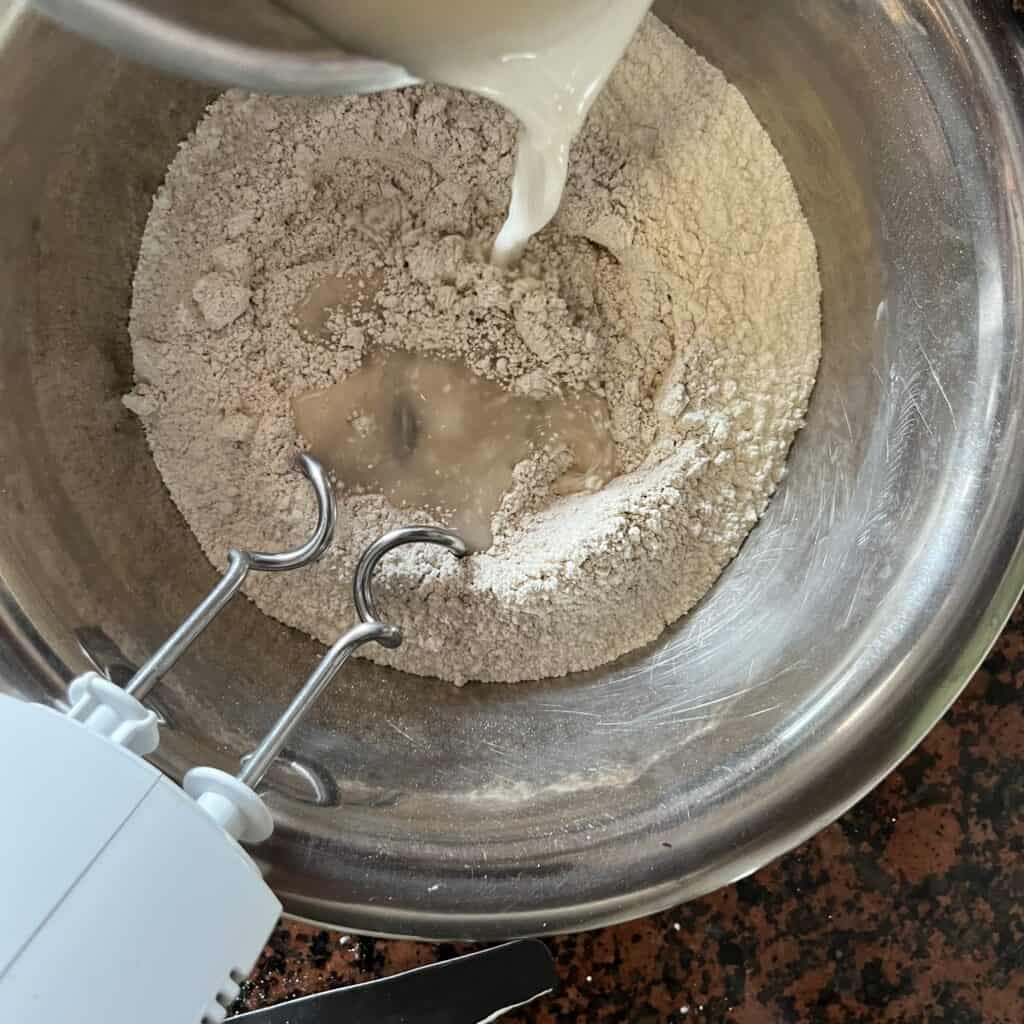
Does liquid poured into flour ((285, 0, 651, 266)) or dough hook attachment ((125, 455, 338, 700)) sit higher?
liquid poured into flour ((285, 0, 651, 266))

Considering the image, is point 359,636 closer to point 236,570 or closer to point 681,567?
point 236,570

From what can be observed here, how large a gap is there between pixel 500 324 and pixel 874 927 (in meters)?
0.74

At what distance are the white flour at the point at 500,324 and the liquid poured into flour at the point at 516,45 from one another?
0.51ft

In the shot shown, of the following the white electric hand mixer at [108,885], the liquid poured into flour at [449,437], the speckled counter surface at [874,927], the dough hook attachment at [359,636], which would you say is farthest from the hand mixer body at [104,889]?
the liquid poured into flour at [449,437]

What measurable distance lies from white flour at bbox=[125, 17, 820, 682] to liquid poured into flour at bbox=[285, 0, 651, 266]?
6.1 inches

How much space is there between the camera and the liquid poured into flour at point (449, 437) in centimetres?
108

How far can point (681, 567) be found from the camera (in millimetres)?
1015

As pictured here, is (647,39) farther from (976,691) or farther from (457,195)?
(976,691)

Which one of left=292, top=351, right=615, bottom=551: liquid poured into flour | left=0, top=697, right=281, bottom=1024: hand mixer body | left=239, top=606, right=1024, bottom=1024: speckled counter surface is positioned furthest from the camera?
left=292, top=351, right=615, bottom=551: liquid poured into flour

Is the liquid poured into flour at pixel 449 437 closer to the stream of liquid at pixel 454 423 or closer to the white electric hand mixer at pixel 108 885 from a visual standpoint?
the stream of liquid at pixel 454 423

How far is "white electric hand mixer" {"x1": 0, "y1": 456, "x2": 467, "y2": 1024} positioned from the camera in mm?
512

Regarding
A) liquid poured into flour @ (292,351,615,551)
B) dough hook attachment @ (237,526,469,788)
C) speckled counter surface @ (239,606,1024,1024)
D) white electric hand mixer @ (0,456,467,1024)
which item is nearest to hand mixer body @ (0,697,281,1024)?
white electric hand mixer @ (0,456,467,1024)

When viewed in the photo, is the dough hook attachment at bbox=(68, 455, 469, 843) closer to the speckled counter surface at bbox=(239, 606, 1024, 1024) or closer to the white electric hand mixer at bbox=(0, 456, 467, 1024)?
the white electric hand mixer at bbox=(0, 456, 467, 1024)

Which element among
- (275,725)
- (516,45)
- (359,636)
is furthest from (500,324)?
(275,725)
